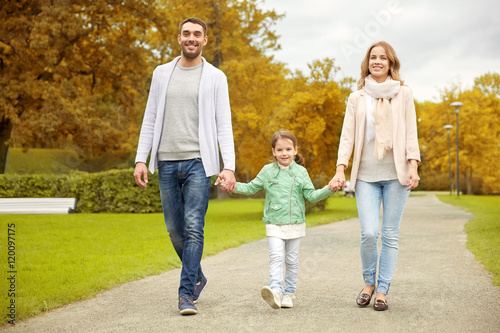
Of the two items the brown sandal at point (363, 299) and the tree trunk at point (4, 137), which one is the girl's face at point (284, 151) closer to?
the brown sandal at point (363, 299)

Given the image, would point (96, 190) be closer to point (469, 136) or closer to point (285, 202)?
point (285, 202)

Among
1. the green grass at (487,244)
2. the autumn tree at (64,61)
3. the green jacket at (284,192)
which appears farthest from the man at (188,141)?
the autumn tree at (64,61)

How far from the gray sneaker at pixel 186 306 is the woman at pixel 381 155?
1414 mm

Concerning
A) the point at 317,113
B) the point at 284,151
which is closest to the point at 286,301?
the point at 284,151

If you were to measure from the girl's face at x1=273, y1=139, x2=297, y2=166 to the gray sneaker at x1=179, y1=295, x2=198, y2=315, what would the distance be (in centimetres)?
144

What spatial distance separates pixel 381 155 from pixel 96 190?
1876cm

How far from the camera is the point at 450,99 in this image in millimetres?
53875

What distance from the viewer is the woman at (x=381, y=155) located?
16.3 feet

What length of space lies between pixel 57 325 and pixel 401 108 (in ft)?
10.8

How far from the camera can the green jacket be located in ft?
16.7

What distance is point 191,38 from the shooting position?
16.4 feet

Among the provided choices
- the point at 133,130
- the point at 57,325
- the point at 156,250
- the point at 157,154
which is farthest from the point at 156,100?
the point at 133,130

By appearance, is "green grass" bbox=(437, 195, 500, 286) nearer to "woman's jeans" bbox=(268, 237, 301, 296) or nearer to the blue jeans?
"woman's jeans" bbox=(268, 237, 301, 296)

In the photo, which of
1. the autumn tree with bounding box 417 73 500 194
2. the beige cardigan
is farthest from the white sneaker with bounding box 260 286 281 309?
the autumn tree with bounding box 417 73 500 194
